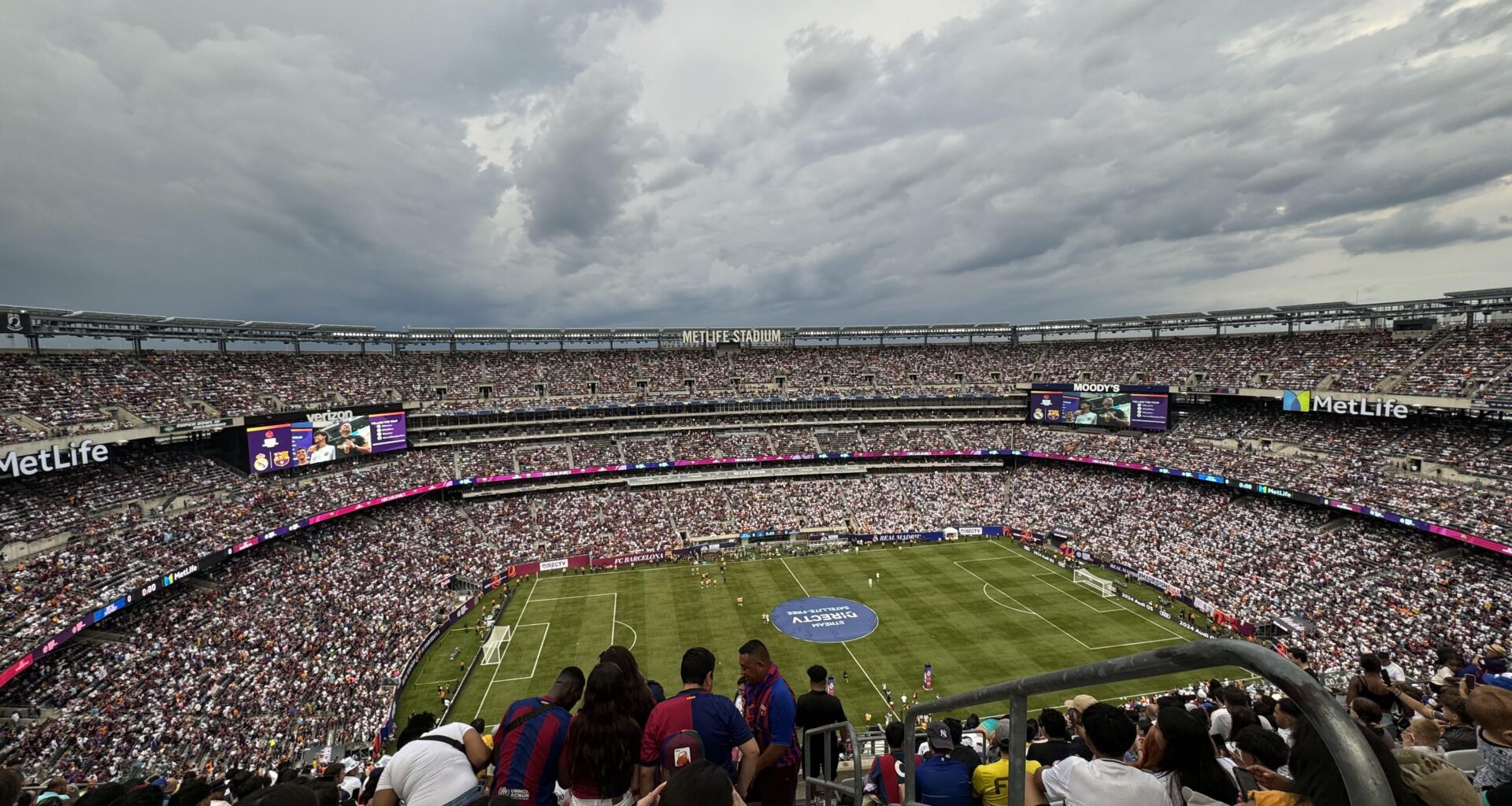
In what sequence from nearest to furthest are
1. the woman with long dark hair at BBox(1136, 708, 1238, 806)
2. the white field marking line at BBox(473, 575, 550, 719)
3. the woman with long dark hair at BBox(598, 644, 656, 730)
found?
1. the woman with long dark hair at BBox(1136, 708, 1238, 806)
2. the woman with long dark hair at BBox(598, 644, 656, 730)
3. the white field marking line at BBox(473, 575, 550, 719)

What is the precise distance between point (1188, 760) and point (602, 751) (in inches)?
191

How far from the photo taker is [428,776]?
→ 6105 millimetres

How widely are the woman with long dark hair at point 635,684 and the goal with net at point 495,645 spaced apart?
32627mm

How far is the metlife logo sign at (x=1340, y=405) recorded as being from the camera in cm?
4366

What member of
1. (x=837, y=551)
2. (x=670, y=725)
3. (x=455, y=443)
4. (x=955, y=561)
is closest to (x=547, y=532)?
(x=455, y=443)

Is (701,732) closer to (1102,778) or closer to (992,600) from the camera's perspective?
(1102,778)

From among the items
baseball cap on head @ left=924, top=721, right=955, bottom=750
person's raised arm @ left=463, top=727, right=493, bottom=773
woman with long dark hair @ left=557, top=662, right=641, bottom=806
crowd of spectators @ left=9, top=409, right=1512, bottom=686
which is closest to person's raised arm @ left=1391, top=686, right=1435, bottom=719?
baseball cap on head @ left=924, top=721, right=955, bottom=750

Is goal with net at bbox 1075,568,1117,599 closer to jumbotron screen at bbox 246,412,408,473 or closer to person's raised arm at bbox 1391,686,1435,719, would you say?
person's raised arm at bbox 1391,686,1435,719

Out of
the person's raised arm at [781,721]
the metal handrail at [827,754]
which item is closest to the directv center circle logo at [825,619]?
the metal handrail at [827,754]

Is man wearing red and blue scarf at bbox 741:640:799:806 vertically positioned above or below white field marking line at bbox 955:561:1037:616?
above

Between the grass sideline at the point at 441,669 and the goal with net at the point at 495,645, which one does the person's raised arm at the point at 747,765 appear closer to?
the grass sideline at the point at 441,669

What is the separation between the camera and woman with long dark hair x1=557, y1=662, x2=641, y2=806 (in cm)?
580

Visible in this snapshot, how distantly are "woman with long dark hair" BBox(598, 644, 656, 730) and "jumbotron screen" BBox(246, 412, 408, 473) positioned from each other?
49095mm

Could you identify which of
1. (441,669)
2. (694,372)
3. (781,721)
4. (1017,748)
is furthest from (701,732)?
(694,372)
